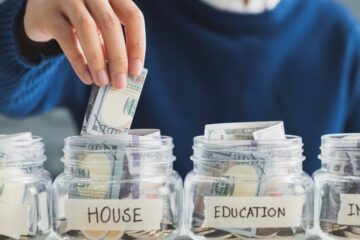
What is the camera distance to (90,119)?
0.59 m

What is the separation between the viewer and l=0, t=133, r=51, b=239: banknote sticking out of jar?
1.82 ft

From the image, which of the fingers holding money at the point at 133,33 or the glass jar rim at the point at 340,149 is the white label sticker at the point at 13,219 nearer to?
the fingers holding money at the point at 133,33

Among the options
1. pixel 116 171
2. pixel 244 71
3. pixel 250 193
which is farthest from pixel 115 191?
pixel 244 71

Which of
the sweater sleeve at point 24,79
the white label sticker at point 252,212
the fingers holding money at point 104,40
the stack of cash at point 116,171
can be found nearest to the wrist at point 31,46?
the sweater sleeve at point 24,79

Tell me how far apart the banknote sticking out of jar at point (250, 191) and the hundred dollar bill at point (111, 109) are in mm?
77

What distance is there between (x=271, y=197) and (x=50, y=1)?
0.33 m

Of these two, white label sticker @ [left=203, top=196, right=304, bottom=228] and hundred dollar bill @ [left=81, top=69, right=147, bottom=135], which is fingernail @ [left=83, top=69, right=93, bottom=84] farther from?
white label sticker @ [left=203, top=196, right=304, bottom=228]

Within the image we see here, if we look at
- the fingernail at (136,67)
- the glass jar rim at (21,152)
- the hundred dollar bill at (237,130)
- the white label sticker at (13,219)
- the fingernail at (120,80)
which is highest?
the fingernail at (136,67)

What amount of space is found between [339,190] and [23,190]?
0.29m

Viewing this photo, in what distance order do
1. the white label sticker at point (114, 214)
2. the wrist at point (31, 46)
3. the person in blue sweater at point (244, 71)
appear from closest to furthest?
the white label sticker at point (114, 214) < the wrist at point (31, 46) < the person in blue sweater at point (244, 71)

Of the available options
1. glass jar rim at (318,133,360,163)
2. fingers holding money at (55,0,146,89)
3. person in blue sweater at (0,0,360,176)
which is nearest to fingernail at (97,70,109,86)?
fingers holding money at (55,0,146,89)

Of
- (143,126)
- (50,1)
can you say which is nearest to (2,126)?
(143,126)

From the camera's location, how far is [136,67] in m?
0.61

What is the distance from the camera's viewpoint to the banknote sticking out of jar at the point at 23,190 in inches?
21.9
